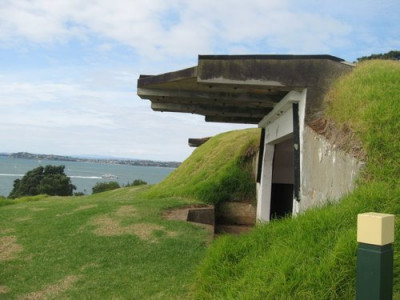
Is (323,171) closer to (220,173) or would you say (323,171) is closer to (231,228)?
(231,228)

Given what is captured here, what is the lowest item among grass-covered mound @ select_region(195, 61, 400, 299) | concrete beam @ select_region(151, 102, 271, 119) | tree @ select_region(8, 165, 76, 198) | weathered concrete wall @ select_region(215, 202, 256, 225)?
tree @ select_region(8, 165, 76, 198)

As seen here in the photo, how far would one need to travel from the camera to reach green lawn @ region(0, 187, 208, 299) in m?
5.28

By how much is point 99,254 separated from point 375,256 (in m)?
4.91

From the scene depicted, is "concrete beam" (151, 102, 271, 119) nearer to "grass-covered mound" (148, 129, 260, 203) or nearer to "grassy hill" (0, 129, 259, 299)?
"grassy hill" (0, 129, 259, 299)

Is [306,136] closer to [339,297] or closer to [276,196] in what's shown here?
[339,297]

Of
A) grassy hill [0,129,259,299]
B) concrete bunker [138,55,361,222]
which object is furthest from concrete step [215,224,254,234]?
concrete bunker [138,55,361,222]

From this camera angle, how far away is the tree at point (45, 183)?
39819 mm

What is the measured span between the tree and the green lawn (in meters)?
31.3

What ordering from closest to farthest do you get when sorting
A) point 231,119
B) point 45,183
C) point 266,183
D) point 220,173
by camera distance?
point 266,183, point 231,119, point 220,173, point 45,183

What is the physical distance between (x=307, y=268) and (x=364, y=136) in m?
2.17

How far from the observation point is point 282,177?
12.2m

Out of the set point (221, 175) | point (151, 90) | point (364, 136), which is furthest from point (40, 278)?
point (221, 175)

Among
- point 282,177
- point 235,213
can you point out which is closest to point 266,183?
point 282,177

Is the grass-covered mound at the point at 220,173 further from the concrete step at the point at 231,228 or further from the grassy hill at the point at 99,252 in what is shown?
the grassy hill at the point at 99,252
